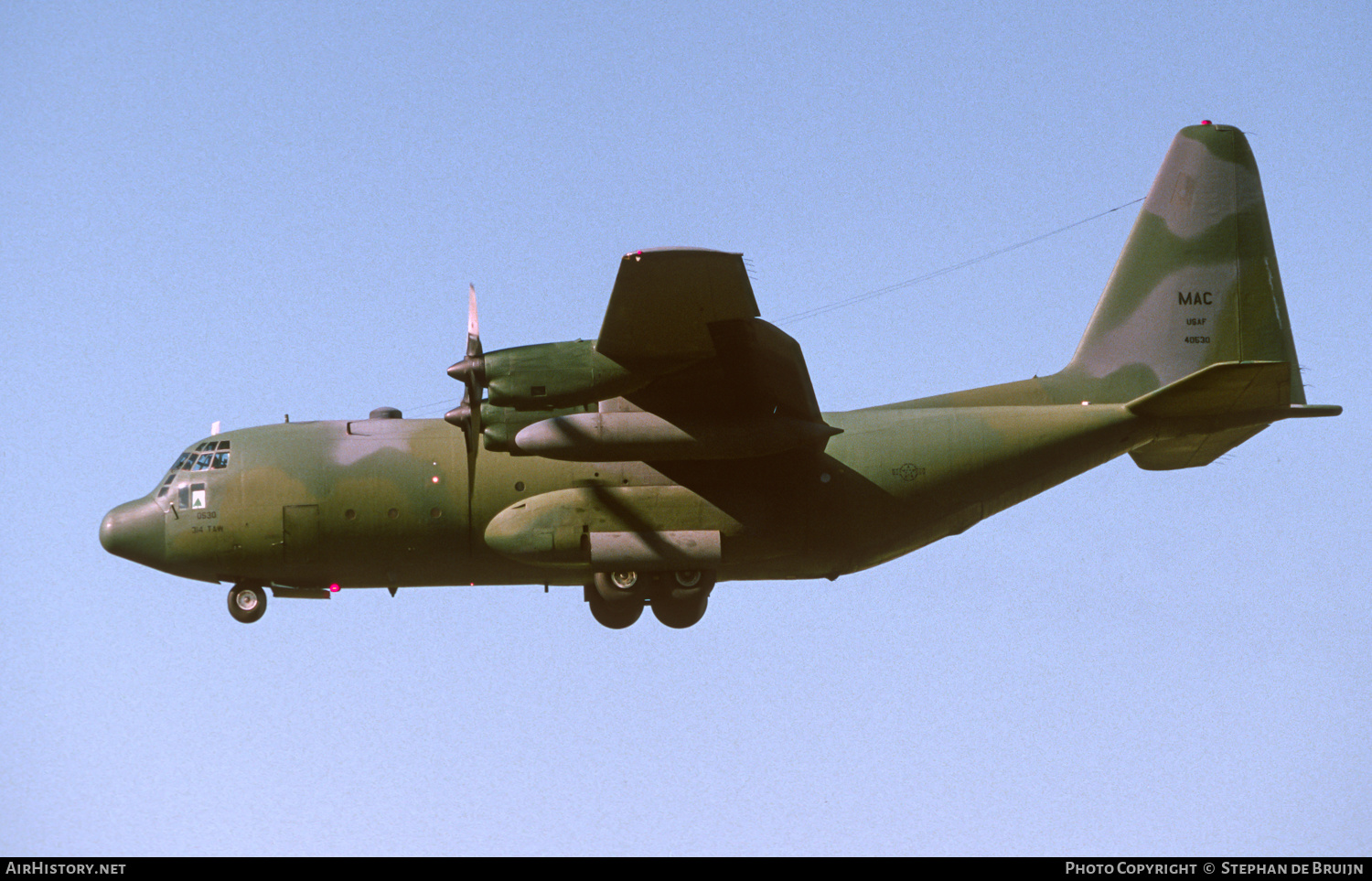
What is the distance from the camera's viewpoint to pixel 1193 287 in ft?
74.7

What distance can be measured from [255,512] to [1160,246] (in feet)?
44.3

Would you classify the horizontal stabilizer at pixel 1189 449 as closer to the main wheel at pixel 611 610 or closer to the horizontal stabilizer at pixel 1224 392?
the horizontal stabilizer at pixel 1224 392

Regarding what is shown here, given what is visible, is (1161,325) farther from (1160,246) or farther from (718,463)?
(718,463)

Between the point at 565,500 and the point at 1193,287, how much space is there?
962 cm

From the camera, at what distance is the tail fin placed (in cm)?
2259

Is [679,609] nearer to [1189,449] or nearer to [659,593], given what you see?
[659,593]

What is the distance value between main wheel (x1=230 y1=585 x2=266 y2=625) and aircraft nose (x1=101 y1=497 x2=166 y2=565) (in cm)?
112

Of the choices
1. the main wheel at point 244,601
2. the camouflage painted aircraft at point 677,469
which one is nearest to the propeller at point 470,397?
the camouflage painted aircraft at point 677,469

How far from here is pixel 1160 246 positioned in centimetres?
2308

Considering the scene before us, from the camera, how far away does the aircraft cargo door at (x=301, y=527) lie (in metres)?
21.3

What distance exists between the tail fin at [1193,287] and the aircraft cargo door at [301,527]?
1076 centimetres

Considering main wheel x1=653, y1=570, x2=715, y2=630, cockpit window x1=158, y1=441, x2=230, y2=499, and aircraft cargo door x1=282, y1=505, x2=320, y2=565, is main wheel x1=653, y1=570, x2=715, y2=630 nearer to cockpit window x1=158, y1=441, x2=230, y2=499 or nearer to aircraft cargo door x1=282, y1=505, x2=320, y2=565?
aircraft cargo door x1=282, y1=505, x2=320, y2=565

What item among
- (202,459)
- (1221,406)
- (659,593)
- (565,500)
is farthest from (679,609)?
(1221,406)
